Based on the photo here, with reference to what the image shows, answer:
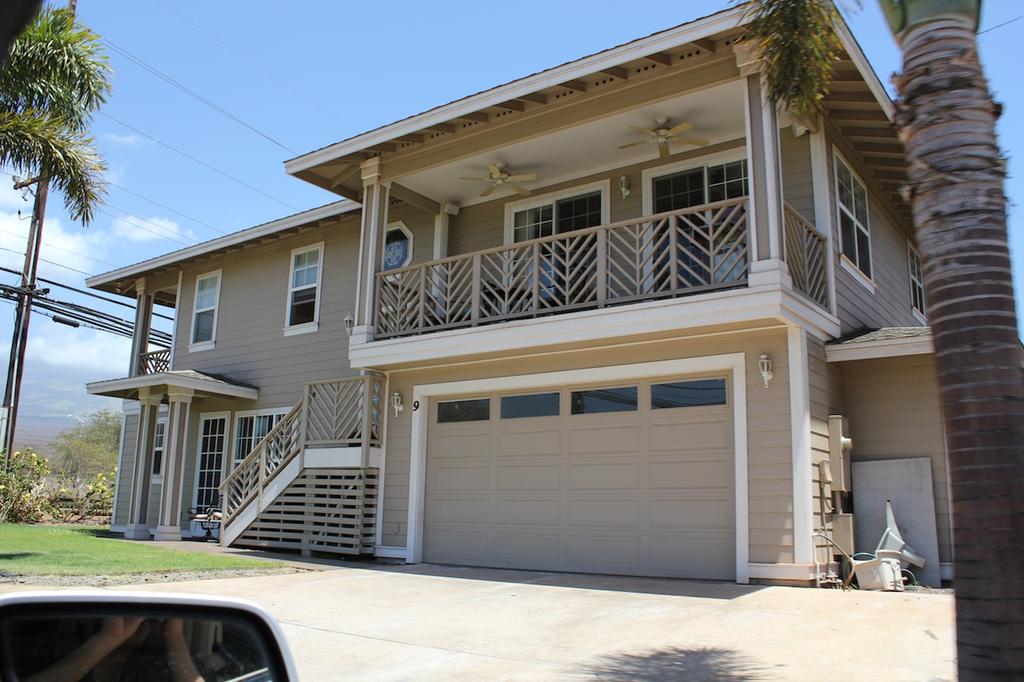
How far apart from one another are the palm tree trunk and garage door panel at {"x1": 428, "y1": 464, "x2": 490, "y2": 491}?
869 centimetres

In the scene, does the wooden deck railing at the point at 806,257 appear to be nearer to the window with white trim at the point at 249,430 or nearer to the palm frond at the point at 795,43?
the palm frond at the point at 795,43

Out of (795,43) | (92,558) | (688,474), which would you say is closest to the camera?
(795,43)

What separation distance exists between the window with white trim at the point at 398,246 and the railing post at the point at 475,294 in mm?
3626

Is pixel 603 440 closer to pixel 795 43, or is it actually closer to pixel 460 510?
pixel 460 510

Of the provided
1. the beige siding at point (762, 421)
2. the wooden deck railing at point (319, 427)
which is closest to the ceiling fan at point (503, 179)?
the beige siding at point (762, 421)

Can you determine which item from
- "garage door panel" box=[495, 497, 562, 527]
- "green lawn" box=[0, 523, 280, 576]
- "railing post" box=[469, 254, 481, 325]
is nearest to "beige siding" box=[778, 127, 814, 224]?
"railing post" box=[469, 254, 481, 325]

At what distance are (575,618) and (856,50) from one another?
7.84 meters

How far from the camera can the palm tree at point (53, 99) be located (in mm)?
12367

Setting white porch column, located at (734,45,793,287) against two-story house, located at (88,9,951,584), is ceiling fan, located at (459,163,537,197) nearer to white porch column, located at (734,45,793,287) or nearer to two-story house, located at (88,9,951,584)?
two-story house, located at (88,9,951,584)

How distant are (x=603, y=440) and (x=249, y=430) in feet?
32.0

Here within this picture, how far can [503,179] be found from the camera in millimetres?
13812

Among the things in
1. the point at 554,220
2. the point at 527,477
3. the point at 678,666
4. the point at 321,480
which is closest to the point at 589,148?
the point at 554,220

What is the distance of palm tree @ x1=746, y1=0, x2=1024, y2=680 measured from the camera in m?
3.91

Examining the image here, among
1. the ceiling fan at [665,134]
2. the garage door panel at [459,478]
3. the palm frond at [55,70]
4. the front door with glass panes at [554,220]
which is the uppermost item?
the palm frond at [55,70]
